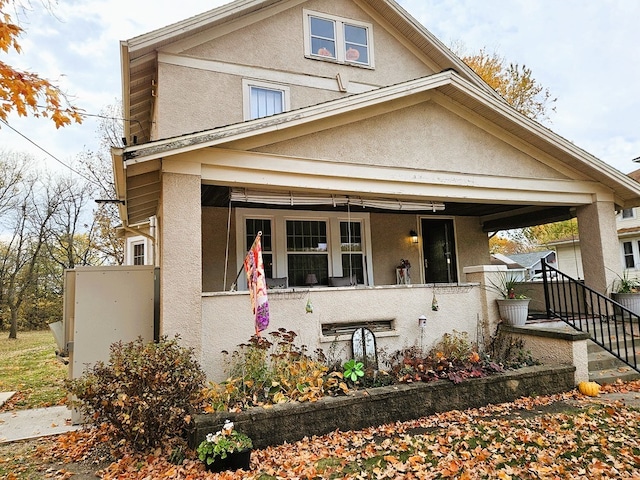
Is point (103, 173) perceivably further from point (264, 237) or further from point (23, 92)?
point (23, 92)

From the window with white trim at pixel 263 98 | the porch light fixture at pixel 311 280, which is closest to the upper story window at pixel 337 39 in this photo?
the window with white trim at pixel 263 98

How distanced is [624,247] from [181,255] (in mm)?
24776

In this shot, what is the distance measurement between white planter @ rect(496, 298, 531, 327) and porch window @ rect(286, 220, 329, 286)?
3.88 metres

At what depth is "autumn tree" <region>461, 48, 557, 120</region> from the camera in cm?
1994

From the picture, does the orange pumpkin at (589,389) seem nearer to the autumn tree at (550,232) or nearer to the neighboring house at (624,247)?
A: the neighboring house at (624,247)

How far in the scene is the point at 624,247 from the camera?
21812 millimetres

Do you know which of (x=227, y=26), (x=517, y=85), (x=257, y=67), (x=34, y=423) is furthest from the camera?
(x=517, y=85)

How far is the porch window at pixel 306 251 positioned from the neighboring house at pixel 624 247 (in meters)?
14.8

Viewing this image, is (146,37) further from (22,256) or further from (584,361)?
(22,256)

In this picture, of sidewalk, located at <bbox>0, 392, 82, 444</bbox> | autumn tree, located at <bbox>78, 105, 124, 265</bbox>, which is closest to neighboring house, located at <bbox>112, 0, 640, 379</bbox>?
sidewalk, located at <bbox>0, 392, 82, 444</bbox>

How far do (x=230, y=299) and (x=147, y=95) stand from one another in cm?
648

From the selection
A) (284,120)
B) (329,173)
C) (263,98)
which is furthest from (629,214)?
(284,120)

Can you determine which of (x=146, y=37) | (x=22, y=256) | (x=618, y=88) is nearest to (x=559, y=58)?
(x=618, y=88)

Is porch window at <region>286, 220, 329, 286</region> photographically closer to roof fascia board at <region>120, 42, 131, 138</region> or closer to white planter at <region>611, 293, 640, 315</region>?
roof fascia board at <region>120, 42, 131, 138</region>
